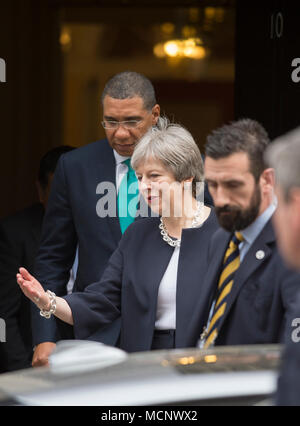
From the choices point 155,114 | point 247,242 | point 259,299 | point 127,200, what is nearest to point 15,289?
point 127,200

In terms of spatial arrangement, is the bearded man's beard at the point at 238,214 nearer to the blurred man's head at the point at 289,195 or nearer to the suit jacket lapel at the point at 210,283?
the suit jacket lapel at the point at 210,283

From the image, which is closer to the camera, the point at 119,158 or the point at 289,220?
the point at 289,220

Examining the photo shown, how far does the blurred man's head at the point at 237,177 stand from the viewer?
Result: 337cm

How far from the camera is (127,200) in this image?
15.9 feet

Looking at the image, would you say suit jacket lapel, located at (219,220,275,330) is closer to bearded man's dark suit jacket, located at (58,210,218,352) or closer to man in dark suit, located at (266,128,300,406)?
bearded man's dark suit jacket, located at (58,210,218,352)

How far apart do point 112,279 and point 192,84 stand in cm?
972

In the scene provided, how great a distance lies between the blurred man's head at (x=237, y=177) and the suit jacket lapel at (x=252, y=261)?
0.07 meters

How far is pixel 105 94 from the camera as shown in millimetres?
4906

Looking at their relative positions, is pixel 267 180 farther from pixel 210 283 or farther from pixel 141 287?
pixel 141 287

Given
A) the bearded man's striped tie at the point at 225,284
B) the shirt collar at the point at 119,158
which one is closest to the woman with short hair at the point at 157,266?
the bearded man's striped tie at the point at 225,284

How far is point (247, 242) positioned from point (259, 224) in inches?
3.2

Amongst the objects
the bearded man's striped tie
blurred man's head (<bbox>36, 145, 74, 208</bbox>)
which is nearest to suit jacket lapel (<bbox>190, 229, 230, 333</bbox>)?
the bearded man's striped tie
